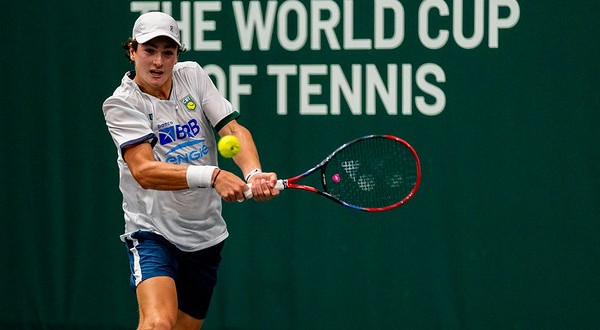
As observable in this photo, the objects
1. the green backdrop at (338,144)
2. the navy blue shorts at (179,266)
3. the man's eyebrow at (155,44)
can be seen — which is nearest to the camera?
the man's eyebrow at (155,44)

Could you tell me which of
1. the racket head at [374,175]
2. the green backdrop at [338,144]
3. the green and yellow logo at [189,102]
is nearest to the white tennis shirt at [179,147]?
the green and yellow logo at [189,102]

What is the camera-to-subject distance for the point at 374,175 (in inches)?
199

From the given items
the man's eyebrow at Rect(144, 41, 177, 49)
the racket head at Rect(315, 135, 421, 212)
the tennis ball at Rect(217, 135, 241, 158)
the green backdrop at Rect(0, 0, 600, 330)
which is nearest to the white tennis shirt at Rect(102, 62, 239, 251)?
the man's eyebrow at Rect(144, 41, 177, 49)

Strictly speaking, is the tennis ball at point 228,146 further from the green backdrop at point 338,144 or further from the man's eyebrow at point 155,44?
the green backdrop at point 338,144

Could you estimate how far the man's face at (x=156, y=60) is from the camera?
14.5 feet

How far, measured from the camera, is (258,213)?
6148 mm

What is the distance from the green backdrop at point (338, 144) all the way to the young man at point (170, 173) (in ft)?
4.29

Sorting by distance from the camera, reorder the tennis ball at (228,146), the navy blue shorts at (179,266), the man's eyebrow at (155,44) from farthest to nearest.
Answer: the navy blue shorts at (179,266) → the man's eyebrow at (155,44) → the tennis ball at (228,146)

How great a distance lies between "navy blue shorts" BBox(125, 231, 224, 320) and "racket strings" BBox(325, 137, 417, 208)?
661mm

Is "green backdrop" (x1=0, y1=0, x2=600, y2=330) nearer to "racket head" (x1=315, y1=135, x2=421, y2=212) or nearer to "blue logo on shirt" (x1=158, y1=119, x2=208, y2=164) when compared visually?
"racket head" (x1=315, y1=135, x2=421, y2=212)

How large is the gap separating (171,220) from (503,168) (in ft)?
6.56

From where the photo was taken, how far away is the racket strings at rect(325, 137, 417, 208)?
16.5ft

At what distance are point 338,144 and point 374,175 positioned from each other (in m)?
1.01

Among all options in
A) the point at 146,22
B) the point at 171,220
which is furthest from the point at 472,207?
the point at 146,22
